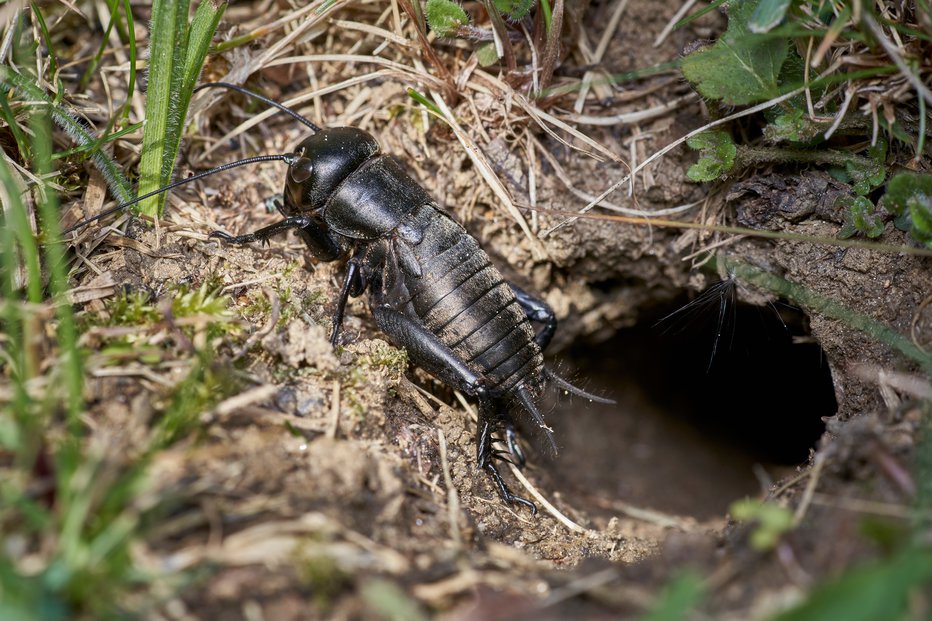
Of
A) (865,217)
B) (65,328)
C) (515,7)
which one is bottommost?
(65,328)

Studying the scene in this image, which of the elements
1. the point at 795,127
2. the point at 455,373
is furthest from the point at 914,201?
the point at 455,373

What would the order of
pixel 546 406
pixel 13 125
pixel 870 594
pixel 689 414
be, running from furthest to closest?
1. pixel 689 414
2. pixel 546 406
3. pixel 13 125
4. pixel 870 594

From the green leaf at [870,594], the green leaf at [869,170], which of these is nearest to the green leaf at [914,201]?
the green leaf at [869,170]

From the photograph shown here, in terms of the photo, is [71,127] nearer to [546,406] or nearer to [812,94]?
[546,406]

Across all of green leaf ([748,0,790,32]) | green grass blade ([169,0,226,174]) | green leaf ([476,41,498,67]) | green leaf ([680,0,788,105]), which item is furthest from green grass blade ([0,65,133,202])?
green leaf ([748,0,790,32])

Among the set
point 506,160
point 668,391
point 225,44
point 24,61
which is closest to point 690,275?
point 506,160

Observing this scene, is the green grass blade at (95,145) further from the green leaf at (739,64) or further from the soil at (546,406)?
the green leaf at (739,64)
